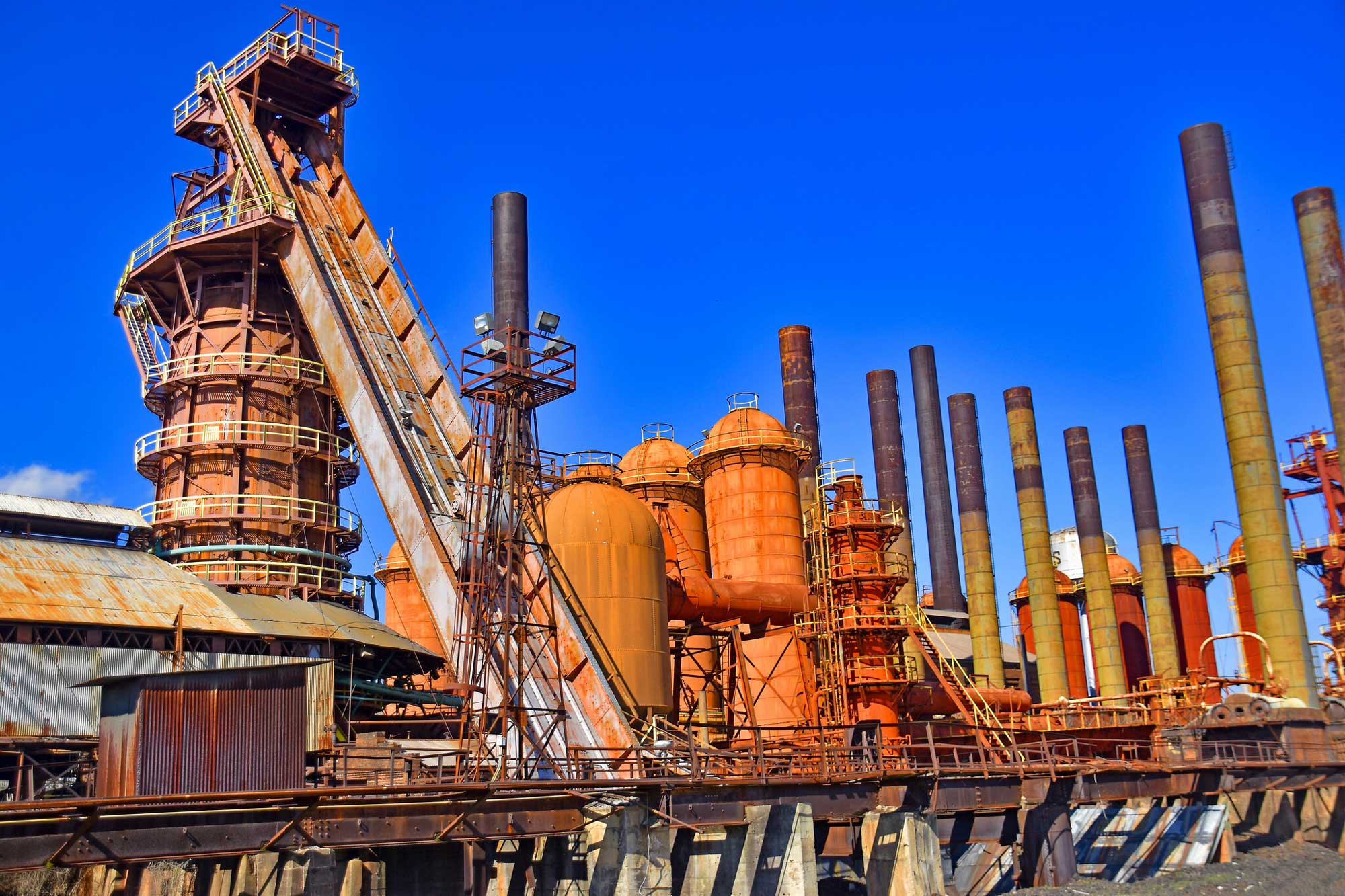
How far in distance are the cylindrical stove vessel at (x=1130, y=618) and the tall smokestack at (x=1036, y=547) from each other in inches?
257

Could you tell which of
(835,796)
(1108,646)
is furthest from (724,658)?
(1108,646)

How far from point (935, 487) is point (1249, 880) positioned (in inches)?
1768

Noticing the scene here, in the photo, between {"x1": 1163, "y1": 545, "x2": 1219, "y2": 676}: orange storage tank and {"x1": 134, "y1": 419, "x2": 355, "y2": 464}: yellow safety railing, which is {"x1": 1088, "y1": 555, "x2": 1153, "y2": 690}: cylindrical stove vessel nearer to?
{"x1": 1163, "y1": 545, "x2": 1219, "y2": 676}: orange storage tank

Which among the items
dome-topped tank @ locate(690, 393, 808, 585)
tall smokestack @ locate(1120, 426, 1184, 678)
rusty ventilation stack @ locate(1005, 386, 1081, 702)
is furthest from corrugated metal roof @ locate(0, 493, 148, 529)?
tall smokestack @ locate(1120, 426, 1184, 678)

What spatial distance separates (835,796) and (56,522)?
20915 millimetres

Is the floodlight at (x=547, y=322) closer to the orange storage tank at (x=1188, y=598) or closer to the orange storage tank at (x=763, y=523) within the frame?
the orange storage tank at (x=763, y=523)

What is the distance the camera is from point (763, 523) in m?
39.7

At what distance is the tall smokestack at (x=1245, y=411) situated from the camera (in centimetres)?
4625

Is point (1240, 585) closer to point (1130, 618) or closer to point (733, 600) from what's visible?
point (1130, 618)

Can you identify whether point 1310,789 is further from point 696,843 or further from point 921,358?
point 921,358

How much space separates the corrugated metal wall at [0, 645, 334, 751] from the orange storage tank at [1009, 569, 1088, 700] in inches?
1957

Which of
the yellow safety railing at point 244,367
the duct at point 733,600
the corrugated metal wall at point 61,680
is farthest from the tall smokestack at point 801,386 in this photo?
the corrugated metal wall at point 61,680

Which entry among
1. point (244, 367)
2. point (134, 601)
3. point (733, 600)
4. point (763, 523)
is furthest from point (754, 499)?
point (134, 601)

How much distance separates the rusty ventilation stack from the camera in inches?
2435
